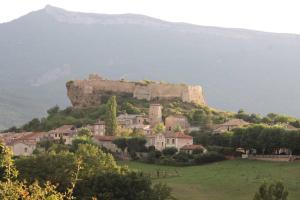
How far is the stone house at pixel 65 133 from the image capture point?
8831 cm

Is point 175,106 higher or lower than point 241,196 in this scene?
higher

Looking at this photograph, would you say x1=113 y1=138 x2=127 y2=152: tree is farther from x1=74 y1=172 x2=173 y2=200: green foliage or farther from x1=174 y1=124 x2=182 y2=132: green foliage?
x1=74 y1=172 x2=173 y2=200: green foliage

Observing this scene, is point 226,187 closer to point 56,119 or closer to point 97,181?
point 97,181

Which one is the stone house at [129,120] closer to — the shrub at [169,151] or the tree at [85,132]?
the tree at [85,132]

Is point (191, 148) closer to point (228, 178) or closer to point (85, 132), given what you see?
point (85, 132)

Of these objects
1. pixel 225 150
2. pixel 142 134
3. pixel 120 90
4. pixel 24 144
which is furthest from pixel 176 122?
pixel 225 150

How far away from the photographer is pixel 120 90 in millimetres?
126750

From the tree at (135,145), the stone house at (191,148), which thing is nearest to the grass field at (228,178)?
the stone house at (191,148)

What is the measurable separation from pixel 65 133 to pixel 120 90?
35.2m

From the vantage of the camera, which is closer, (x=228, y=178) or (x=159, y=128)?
(x=228, y=178)

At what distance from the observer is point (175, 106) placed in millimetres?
120438

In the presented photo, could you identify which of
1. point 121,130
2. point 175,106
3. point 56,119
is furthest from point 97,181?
point 175,106

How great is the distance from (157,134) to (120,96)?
3885 cm

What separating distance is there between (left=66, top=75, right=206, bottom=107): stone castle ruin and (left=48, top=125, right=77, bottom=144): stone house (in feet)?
87.4
